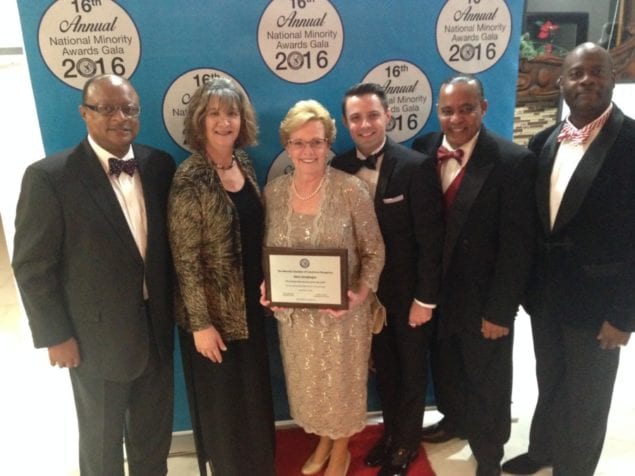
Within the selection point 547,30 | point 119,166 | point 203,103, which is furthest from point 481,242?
point 547,30

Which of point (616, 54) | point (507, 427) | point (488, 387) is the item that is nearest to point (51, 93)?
point (488, 387)

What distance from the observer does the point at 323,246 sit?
2.09 m

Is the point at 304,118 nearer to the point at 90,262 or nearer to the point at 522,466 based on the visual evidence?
the point at 90,262

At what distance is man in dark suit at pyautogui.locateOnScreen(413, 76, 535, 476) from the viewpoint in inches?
82.0

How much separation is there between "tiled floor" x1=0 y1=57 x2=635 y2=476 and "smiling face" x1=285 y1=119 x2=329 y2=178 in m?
1.80

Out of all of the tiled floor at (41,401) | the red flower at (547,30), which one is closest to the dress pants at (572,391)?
the tiled floor at (41,401)

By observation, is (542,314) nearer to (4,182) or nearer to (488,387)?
(488,387)

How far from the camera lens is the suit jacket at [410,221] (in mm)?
2158

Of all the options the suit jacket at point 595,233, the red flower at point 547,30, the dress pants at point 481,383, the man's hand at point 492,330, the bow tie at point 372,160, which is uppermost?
the red flower at point 547,30

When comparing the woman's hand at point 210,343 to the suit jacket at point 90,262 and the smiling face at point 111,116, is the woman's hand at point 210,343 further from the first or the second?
the smiling face at point 111,116

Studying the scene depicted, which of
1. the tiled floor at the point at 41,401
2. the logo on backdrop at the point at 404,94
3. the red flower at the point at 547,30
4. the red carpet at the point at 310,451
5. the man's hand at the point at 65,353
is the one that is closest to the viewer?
the man's hand at the point at 65,353

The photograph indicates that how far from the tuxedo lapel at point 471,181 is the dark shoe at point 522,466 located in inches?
54.2

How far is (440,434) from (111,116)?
241 cm

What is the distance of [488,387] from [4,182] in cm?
382
